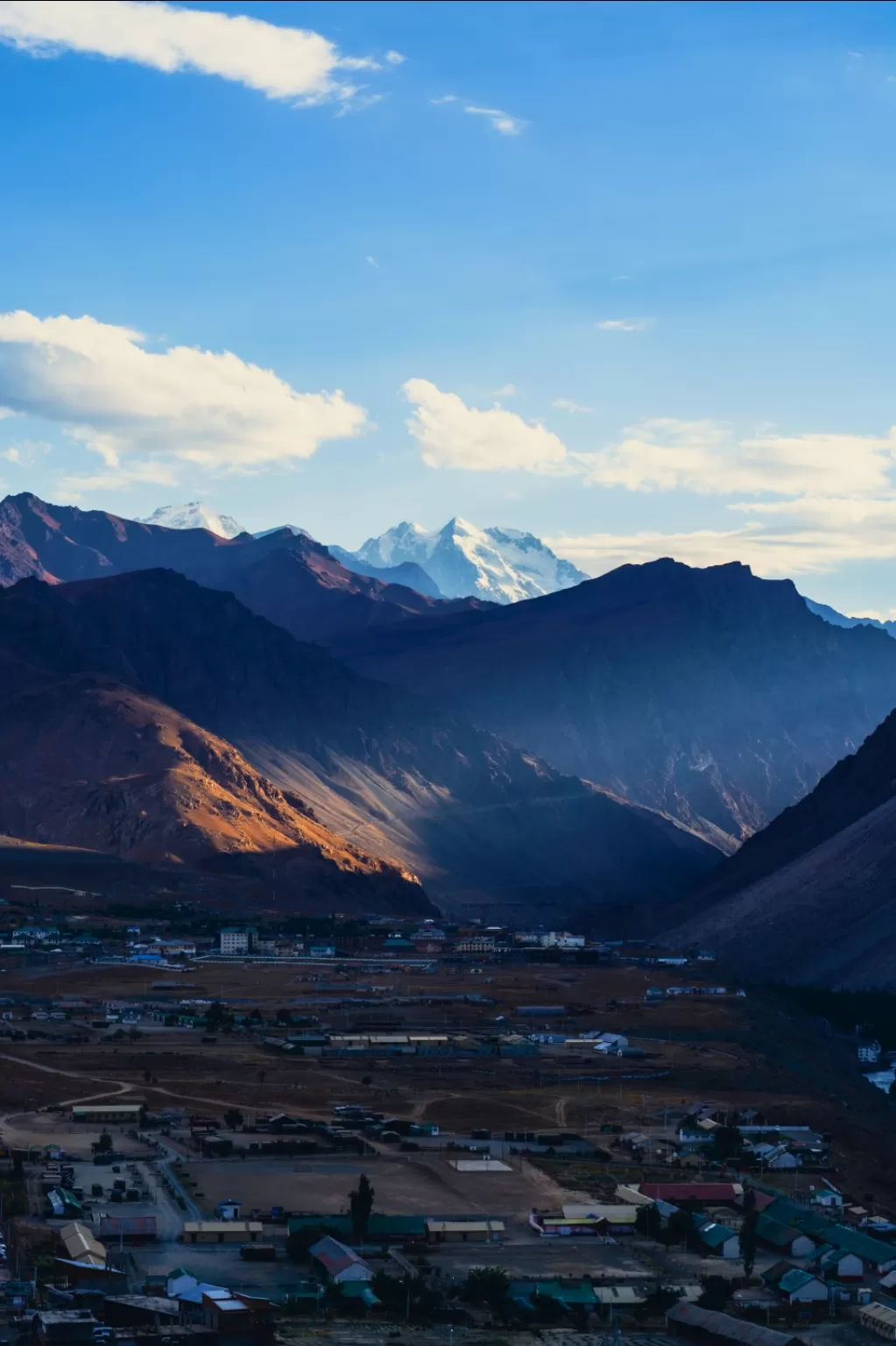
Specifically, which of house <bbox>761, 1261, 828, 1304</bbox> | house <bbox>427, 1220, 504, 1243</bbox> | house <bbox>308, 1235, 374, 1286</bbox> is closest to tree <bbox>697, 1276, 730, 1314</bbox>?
house <bbox>761, 1261, 828, 1304</bbox>

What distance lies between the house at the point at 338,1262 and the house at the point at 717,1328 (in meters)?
10.0

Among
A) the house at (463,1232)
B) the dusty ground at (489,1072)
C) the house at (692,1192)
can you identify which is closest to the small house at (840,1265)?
the house at (692,1192)

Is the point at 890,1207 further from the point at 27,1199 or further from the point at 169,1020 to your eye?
the point at 169,1020

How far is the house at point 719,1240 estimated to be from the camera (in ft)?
247

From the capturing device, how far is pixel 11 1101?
4097 inches

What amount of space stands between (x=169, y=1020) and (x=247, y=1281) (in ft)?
250

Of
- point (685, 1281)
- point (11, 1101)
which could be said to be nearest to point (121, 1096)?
point (11, 1101)

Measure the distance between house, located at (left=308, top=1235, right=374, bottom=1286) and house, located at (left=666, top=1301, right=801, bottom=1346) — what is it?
1004cm

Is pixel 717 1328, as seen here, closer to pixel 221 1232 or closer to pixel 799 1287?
pixel 799 1287

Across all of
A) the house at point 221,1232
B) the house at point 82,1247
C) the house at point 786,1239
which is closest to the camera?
the house at point 82,1247

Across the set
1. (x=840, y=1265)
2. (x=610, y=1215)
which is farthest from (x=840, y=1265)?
(x=610, y=1215)

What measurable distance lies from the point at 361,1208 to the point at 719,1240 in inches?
513

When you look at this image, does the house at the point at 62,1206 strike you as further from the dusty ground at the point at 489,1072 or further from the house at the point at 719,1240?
the house at the point at 719,1240

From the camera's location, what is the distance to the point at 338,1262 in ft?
227
